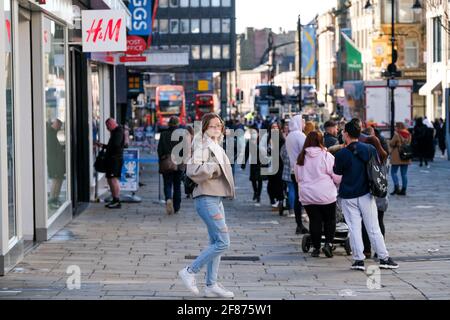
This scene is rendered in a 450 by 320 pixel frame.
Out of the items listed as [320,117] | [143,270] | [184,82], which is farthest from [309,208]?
[184,82]

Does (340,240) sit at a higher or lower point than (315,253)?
higher

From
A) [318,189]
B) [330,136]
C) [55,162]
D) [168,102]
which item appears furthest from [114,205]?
[168,102]

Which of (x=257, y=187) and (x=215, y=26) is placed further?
(x=215, y=26)

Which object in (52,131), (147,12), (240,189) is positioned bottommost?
(240,189)

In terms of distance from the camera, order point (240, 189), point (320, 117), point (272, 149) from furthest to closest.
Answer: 1. point (320, 117)
2. point (240, 189)
3. point (272, 149)

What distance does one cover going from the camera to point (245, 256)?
15.2m

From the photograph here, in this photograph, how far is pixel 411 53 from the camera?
8150 cm

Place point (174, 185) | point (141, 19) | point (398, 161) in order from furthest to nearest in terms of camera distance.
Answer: point (141, 19) < point (398, 161) < point (174, 185)

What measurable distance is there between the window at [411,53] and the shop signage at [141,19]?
4858 cm

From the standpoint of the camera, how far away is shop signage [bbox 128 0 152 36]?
112ft

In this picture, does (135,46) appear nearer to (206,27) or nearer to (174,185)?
(174,185)

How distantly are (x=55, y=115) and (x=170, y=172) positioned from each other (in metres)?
3.64
